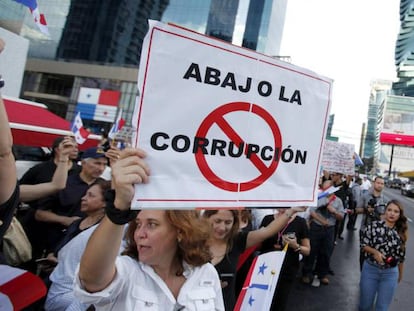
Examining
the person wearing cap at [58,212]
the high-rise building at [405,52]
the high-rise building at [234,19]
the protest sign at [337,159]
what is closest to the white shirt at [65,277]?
the person wearing cap at [58,212]

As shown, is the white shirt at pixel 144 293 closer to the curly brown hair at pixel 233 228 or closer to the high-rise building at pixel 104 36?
the curly brown hair at pixel 233 228

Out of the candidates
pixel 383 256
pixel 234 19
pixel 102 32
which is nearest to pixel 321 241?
pixel 383 256

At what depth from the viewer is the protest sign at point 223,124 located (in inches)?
49.9

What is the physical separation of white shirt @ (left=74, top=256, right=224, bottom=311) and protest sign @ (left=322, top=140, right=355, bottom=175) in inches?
224

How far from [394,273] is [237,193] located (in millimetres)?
3127

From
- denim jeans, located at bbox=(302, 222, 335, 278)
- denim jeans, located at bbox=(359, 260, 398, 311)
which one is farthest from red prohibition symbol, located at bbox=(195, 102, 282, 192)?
denim jeans, located at bbox=(302, 222, 335, 278)

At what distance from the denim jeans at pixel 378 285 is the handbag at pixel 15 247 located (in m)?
3.52

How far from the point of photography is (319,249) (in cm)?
573

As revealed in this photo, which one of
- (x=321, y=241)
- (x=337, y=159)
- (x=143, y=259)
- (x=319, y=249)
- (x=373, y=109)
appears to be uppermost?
(x=373, y=109)

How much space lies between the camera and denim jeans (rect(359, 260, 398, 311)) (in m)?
3.73

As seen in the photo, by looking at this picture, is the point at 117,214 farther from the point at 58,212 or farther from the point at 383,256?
the point at 383,256

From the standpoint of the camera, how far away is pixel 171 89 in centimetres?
131

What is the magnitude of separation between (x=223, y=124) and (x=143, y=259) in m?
0.68

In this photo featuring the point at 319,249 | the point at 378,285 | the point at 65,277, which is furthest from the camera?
the point at 319,249
